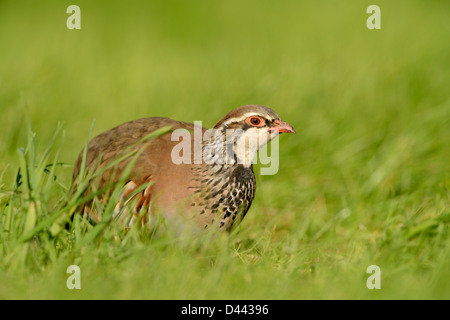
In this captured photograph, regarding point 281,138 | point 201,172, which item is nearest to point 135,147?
point 201,172

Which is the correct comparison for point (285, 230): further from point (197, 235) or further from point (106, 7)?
point (106, 7)

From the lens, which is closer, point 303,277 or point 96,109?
point 303,277

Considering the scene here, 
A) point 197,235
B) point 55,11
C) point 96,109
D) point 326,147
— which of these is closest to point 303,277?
point 197,235

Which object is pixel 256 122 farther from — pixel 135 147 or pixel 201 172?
pixel 135 147

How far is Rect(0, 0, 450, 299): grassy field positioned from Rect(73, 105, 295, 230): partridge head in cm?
21

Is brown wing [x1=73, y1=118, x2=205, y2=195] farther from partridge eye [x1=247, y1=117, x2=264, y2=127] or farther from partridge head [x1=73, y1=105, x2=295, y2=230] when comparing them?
partridge eye [x1=247, y1=117, x2=264, y2=127]

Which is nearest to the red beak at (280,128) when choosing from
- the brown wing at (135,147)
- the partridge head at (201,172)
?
the partridge head at (201,172)

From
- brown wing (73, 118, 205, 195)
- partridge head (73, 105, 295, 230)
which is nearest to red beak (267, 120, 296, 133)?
partridge head (73, 105, 295, 230)

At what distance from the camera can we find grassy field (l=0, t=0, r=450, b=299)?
3607mm

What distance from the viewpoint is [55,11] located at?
11.4m

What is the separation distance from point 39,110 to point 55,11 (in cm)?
495

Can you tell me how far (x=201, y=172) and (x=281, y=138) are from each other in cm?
215

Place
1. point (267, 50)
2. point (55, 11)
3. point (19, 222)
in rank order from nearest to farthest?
point (19, 222), point (267, 50), point (55, 11)

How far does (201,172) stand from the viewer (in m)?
4.36
